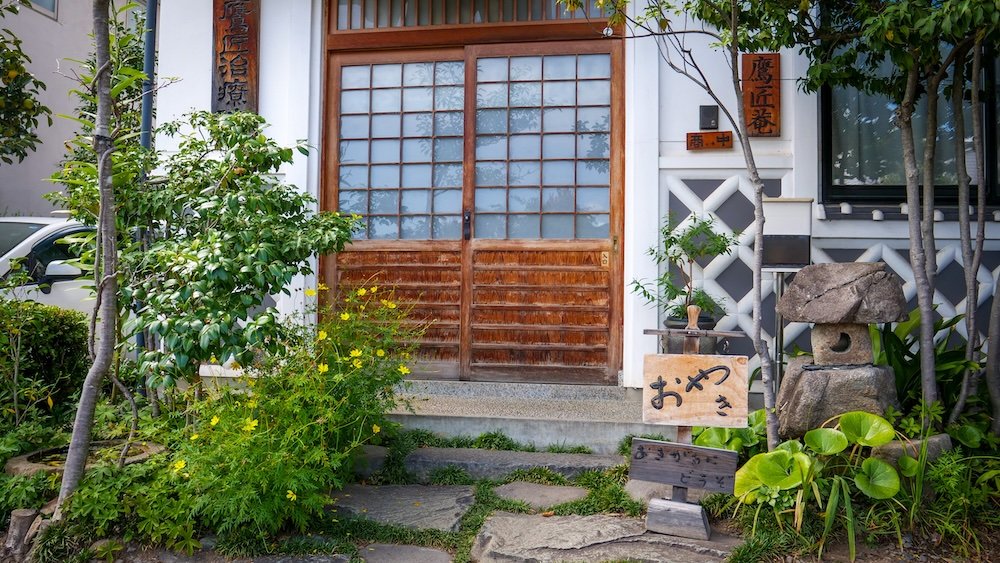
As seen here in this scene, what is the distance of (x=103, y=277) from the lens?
Answer: 11.0 feet

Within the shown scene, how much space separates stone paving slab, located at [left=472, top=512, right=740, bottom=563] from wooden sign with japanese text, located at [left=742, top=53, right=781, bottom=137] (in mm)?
3237

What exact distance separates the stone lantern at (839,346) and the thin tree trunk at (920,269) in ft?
0.62

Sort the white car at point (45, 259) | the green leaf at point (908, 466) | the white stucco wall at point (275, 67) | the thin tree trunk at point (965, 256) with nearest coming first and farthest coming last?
the green leaf at point (908, 466), the thin tree trunk at point (965, 256), the white stucco wall at point (275, 67), the white car at point (45, 259)

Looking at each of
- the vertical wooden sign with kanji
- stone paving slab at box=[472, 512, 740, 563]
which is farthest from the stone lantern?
the vertical wooden sign with kanji

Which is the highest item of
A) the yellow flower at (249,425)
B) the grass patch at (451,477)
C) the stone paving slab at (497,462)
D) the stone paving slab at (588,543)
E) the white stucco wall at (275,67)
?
the white stucco wall at (275,67)

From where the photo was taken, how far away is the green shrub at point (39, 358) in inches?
161

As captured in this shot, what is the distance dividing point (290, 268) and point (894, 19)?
A: 10.9 ft

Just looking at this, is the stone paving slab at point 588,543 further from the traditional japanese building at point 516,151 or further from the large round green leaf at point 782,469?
the traditional japanese building at point 516,151

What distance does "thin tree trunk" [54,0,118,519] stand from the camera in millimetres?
3246

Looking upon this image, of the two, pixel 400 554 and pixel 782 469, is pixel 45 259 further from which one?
pixel 782 469

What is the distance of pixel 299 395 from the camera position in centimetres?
340

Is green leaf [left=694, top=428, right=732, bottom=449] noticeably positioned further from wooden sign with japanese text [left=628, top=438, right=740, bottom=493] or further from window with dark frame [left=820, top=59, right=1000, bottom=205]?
window with dark frame [left=820, top=59, right=1000, bottom=205]

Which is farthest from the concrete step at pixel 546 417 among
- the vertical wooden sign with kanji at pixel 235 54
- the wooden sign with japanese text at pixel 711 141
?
the vertical wooden sign with kanji at pixel 235 54

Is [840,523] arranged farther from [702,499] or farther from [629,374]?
[629,374]
